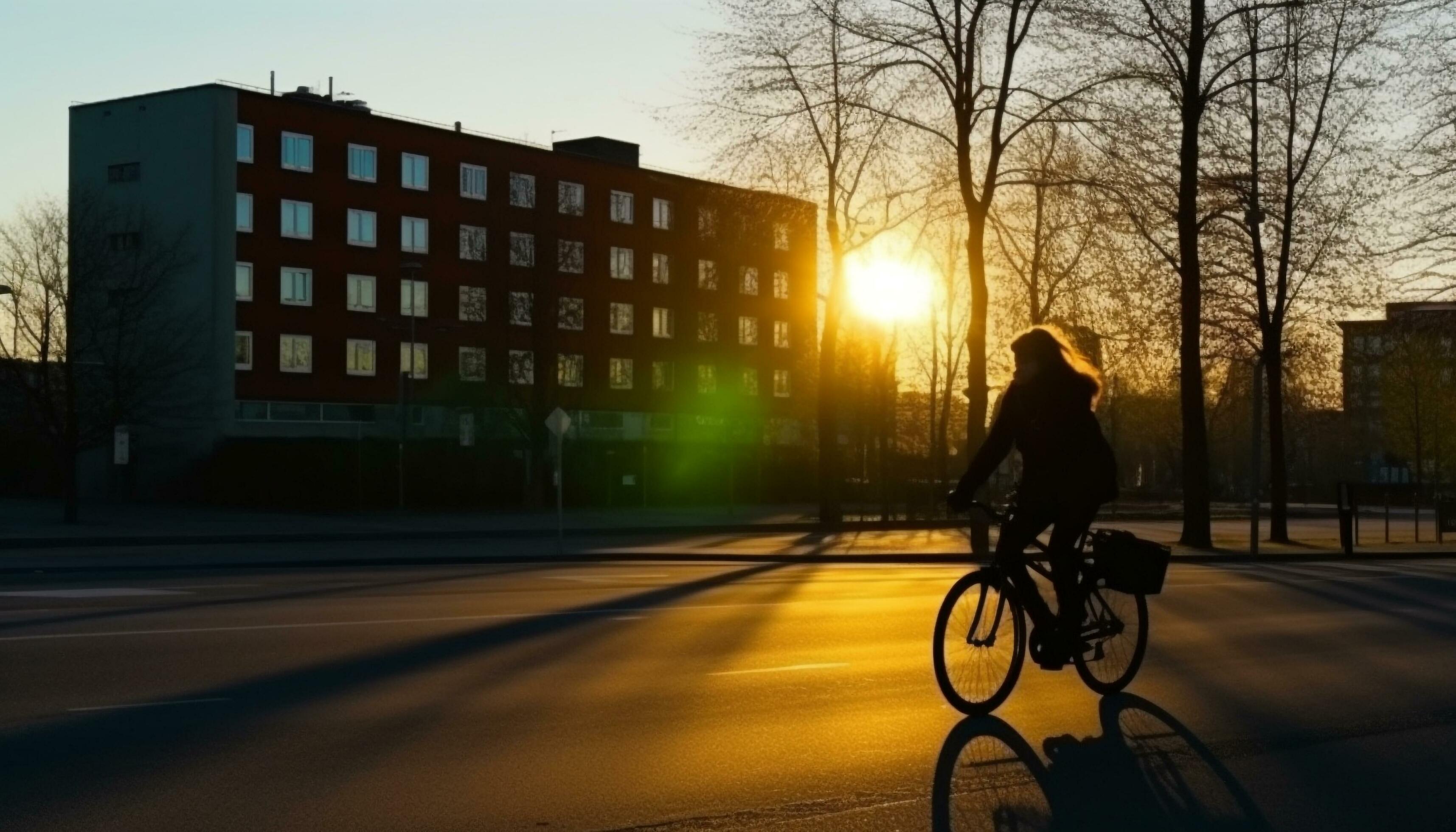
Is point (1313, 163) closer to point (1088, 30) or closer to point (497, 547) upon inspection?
point (1088, 30)

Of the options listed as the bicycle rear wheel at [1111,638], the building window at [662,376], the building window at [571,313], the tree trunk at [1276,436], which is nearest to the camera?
the bicycle rear wheel at [1111,638]

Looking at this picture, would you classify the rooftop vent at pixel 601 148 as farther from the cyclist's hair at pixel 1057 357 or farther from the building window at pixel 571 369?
the cyclist's hair at pixel 1057 357

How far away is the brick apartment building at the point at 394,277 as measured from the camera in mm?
64562

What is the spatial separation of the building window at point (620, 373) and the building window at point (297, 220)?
58.2 ft

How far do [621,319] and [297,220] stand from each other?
1888cm

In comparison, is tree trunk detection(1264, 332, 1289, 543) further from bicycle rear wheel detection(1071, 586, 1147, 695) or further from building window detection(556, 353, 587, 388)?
building window detection(556, 353, 587, 388)

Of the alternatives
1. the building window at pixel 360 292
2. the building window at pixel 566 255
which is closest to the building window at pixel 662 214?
the building window at pixel 566 255

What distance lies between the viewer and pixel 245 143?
230 ft

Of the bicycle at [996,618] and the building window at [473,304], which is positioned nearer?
the bicycle at [996,618]

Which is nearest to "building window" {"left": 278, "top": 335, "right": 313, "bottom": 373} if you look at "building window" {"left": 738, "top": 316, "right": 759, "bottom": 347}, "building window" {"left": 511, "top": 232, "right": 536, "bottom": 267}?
"building window" {"left": 511, "top": 232, "right": 536, "bottom": 267}

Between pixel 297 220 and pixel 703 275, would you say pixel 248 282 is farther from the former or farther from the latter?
pixel 703 275

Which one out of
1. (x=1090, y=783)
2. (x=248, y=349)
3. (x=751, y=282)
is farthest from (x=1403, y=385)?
(x=1090, y=783)

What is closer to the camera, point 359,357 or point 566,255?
point 566,255

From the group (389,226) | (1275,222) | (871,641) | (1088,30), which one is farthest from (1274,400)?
(389,226)
